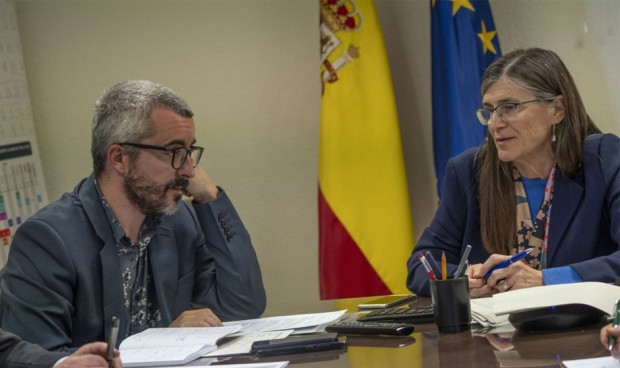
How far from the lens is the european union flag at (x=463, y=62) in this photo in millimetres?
3721

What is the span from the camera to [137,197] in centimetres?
231

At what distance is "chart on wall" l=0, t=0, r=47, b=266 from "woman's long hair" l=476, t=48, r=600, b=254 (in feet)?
7.52

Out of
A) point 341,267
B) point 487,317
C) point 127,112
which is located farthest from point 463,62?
point 487,317

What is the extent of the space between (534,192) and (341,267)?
4.48 ft

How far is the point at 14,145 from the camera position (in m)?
4.03

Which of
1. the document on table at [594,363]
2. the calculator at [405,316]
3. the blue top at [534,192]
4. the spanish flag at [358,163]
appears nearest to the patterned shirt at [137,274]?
the calculator at [405,316]

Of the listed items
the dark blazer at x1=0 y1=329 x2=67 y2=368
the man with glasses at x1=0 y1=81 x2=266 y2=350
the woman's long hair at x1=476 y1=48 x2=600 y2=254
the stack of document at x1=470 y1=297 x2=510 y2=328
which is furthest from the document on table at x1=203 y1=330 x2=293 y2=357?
the woman's long hair at x1=476 y1=48 x2=600 y2=254

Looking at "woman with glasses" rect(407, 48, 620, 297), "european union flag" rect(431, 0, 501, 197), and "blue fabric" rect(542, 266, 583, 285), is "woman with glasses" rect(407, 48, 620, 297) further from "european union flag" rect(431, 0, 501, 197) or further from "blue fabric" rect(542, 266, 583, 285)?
"european union flag" rect(431, 0, 501, 197)

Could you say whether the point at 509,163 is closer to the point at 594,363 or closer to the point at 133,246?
the point at 133,246

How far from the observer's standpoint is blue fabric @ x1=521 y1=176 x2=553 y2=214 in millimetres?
2607

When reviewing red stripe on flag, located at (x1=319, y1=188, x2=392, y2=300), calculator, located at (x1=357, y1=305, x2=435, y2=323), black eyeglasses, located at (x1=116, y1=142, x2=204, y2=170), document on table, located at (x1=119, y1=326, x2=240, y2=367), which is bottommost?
red stripe on flag, located at (x1=319, y1=188, x2=392, y2=300)

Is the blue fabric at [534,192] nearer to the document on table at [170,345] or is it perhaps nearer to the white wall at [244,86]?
the document on table at [170,345]

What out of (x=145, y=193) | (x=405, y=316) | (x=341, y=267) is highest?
(x=145, y=193)

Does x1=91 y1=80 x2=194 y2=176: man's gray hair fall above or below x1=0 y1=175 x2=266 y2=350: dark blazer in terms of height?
above
